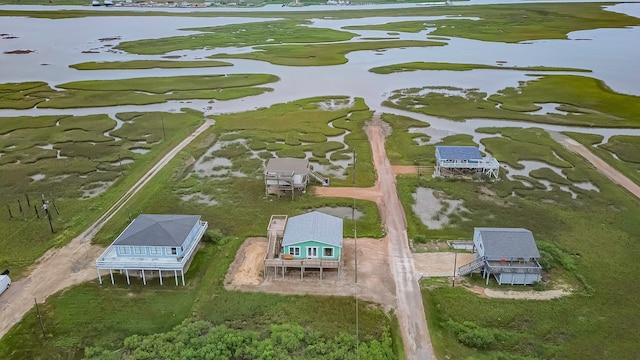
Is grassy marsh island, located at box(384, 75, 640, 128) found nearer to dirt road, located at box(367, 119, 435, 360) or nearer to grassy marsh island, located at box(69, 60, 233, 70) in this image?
dirt road, located at box(367, 119, 435, 360)

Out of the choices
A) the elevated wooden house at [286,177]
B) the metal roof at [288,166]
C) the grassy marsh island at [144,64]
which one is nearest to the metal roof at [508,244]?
the elevated wooden house at [286,177]

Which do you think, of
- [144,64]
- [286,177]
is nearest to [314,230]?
[286,177]

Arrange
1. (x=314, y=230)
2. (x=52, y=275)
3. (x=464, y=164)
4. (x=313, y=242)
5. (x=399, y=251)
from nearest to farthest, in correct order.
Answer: (x=313, y=242) → (x=52, y=275) → (x=314, y=230) → (x=399, y=251) → (x=464, y=164)

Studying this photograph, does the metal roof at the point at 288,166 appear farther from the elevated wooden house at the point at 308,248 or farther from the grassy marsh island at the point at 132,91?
the grassy marsh island at the point at 132,91

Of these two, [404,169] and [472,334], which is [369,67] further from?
[472,334]

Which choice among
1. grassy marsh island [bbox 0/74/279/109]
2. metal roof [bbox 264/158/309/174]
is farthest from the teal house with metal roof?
grassy marsh island [bbox 0/74/279/109]

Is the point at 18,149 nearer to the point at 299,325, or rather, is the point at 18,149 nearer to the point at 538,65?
the point at 299,325

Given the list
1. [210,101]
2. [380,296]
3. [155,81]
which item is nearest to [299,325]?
[380,296]
